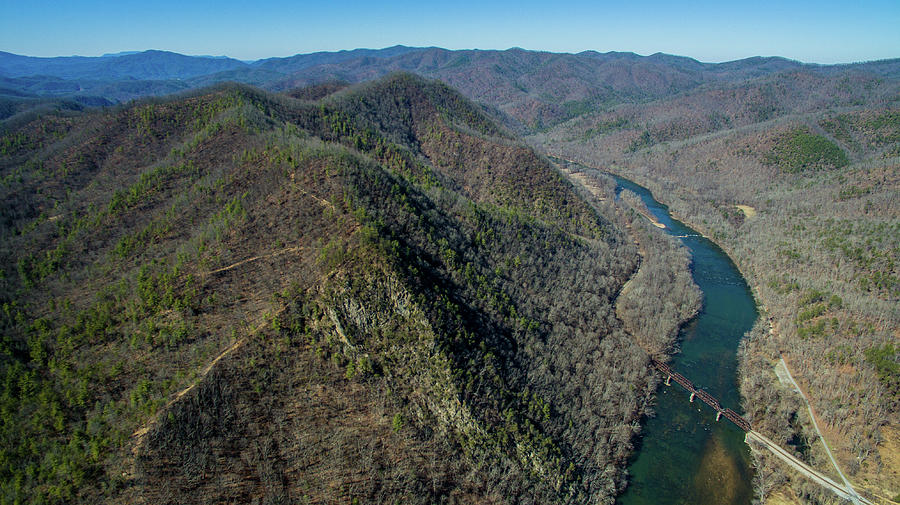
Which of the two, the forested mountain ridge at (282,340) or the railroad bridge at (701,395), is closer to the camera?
the forested mountain ridge at (282,340)

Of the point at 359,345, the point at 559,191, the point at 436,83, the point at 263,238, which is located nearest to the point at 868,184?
the point at 559,191

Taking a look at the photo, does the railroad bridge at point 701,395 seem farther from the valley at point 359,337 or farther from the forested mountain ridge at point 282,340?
the forested mountain ridge at point 282,340

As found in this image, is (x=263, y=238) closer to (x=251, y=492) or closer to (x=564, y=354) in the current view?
(x=251, y=492)

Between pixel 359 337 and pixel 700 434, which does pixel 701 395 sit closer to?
pixel 700 434

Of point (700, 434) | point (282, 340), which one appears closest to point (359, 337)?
point (282, 340)

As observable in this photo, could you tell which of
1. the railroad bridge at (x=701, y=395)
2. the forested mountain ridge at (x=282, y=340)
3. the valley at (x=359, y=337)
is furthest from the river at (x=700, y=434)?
the forested mountain ridge at (x=282, y=340)

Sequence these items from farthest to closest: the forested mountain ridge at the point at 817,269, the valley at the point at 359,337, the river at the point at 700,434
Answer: the forested mountain ridge at the point at 817,269
the river at the point at 700,434
the valley at the point at 359,337

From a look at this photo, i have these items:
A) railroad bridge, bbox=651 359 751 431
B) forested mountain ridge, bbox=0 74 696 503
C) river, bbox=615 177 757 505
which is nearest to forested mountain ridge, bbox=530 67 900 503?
railroad bridge, bbox=651 359 751 431

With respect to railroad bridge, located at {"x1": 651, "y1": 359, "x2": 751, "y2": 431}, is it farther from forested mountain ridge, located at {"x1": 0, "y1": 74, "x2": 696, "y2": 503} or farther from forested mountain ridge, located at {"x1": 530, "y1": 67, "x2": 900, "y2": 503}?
forested mountain ridge, located at {"x1": 0, "y1": 74, "x2": 696, "y2": 503}
